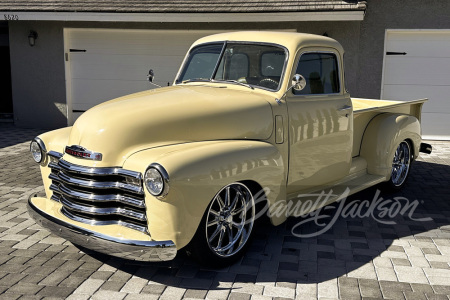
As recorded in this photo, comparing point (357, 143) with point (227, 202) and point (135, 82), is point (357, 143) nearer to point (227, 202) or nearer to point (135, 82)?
point (227, 202)

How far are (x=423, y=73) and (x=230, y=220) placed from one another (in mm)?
7883

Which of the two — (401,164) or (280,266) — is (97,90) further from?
(280,266)

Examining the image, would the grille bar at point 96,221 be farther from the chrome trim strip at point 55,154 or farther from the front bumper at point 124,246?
the chrome trim strip at point 55,154

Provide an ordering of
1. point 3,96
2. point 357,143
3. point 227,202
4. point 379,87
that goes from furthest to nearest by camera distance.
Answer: point 3,96 → point 379,87 → point 357,143 → point 227,202

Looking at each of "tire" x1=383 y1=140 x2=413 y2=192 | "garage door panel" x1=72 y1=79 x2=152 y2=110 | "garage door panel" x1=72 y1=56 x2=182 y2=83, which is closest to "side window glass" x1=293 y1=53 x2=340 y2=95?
"tire" x1=383 y1=140 x2=413 y2=192

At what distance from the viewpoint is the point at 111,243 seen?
3.50 m

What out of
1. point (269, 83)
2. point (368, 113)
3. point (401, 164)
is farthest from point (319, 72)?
point (401, 164)

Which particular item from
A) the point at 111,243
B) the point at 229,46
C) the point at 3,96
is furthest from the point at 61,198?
the point at 3,96

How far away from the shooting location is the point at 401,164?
Answer: 6.53 m

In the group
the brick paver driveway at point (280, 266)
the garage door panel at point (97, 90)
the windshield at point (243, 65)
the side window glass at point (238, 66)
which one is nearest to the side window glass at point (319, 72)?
the windshield at point (243, 65)

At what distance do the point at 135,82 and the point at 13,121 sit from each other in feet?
11.2

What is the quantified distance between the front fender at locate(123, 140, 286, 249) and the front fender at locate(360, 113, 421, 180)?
8.16ft

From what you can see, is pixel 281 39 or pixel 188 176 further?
pixel 281 39

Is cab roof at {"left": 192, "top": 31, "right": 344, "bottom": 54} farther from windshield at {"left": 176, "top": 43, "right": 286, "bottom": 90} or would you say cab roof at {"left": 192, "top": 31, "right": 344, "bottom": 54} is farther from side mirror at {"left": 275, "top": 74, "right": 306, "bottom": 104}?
side mirror at {"left": 275, "top": 74, "right": 306, "bottom": 104}
